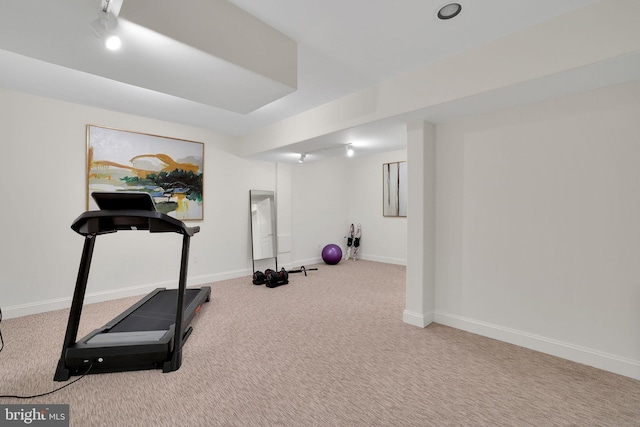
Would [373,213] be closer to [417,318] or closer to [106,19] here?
[417,318]

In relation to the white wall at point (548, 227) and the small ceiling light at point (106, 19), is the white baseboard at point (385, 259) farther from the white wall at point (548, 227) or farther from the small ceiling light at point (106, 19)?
the small ceiling light at point (106, 19)

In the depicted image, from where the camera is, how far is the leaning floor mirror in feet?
17.0

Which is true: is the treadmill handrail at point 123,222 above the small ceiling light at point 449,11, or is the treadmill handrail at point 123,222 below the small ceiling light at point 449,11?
below

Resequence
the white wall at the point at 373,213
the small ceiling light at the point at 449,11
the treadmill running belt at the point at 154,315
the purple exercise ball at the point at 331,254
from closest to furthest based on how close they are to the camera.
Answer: the small ceiling light at the point at 449,11, the treadmill running belt at the point at 154,315, the purple exercise ball at the point at 331,254, the white wall at the point at 373,213

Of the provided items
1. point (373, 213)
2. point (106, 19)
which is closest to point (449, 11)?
point (106, 19)

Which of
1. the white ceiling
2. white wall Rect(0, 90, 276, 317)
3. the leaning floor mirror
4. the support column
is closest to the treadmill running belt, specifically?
white wall Rect(0, 90, 276, 317)

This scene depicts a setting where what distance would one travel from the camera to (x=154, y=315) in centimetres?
281

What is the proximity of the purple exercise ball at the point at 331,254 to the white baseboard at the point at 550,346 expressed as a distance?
121 inches

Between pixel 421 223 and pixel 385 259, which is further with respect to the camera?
pixel 385 259

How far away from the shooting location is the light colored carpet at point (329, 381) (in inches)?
63.7

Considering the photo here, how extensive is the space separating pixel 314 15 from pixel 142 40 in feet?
3.79

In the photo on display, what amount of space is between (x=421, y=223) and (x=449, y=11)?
181 centimetres

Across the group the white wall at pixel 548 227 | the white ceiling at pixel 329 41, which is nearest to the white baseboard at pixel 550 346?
the white wall at pixel 548 227

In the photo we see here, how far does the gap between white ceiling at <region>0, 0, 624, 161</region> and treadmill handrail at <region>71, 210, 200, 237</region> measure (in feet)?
3.57
